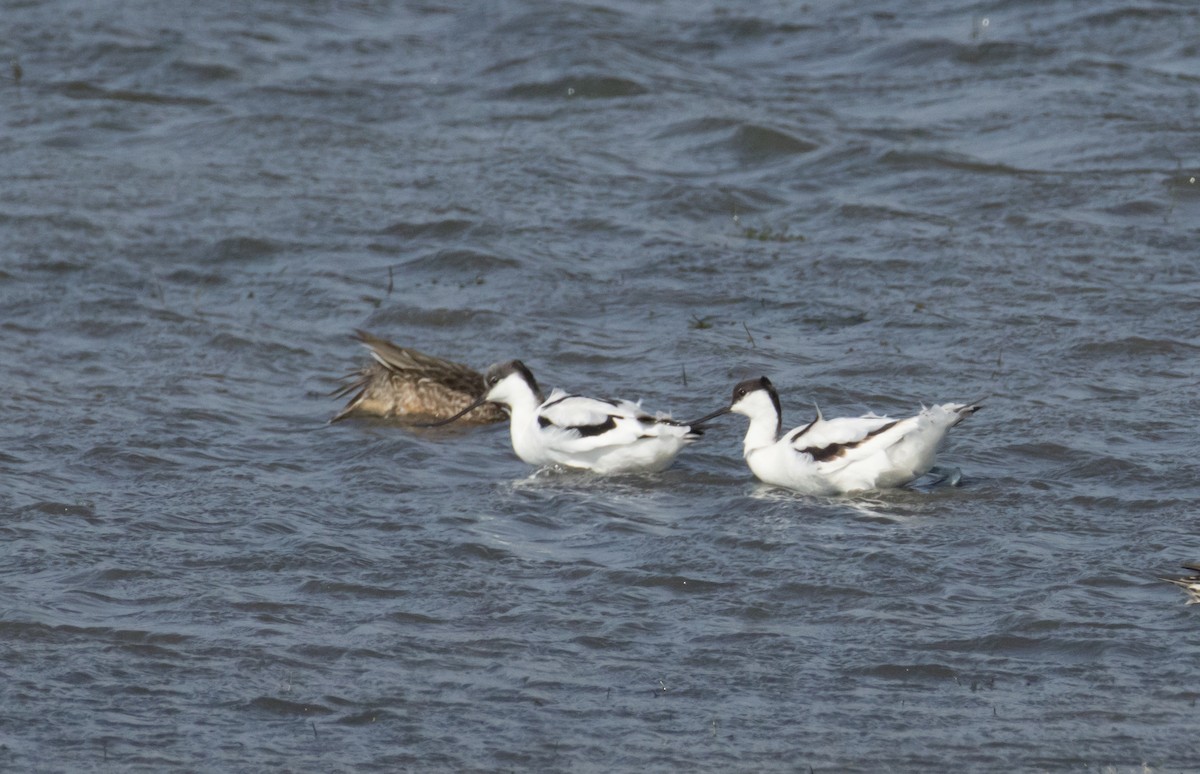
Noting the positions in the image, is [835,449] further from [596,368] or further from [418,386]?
[418,386]

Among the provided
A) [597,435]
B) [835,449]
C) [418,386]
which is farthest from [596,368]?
[835,449]

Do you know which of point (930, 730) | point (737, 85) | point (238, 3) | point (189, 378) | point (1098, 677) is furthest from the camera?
point (238, 3)

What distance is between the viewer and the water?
5809 mm

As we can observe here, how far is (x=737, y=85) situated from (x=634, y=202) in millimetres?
3924

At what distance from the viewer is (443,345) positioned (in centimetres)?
1104

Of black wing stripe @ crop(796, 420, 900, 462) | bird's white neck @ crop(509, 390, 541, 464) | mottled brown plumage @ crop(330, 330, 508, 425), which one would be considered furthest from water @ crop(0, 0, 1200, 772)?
mottled brown plumage @ crop(330, 330, 508, 425)

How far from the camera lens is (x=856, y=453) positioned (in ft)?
26.5

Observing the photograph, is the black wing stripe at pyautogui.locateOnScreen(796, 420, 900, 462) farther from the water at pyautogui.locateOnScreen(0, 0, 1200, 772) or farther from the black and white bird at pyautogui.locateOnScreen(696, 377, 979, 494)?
the water at pyautogui.locateOnScreen(0, 0, 1200, 772)

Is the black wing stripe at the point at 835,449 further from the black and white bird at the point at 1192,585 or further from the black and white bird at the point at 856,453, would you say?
the black and white bird at the point at 1192,585

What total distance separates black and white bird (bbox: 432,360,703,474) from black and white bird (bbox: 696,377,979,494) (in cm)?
46

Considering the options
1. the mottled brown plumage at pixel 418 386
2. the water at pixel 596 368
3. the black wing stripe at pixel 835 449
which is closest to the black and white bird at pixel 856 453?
the black wing stripe at pixel 835 449

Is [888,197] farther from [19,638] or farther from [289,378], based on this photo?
[19,638]

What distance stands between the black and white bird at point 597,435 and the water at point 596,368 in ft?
0.60

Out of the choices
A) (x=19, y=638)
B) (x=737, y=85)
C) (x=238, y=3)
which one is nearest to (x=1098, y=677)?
(x=19, y=638)
